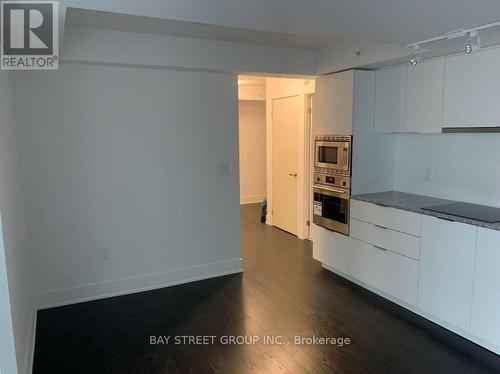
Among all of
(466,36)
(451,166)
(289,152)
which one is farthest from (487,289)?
(289,152)

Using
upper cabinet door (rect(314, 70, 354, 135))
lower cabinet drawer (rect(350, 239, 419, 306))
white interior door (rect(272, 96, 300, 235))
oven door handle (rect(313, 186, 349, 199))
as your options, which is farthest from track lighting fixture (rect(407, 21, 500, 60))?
white interior door (rect(272, 96, 300, 235))

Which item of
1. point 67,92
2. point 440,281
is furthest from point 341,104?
point 67,92

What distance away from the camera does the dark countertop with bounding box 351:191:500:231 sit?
2707 millimetres

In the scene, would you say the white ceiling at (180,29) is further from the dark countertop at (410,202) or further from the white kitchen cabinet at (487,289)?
the white kitchen cabinet at (487,289)

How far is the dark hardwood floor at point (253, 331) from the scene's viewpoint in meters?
2.51

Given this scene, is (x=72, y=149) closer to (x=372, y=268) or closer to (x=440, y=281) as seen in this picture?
(x=372, y=268)

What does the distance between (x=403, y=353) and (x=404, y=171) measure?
1910mm

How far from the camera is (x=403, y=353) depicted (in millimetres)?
2631

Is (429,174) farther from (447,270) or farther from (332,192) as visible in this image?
(447,270)

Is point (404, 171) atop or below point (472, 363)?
atop

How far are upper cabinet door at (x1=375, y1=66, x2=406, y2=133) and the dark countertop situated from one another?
637 mm

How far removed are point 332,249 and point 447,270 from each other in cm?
132

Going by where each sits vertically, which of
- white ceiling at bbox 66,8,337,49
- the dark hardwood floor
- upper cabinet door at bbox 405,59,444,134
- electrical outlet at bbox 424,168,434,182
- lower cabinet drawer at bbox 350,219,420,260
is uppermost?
white ceiling at bbox 66,8,337,49

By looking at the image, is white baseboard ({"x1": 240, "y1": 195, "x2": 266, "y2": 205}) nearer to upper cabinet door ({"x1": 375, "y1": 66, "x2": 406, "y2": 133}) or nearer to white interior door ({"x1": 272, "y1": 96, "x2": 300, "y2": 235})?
white interior door ({"x1": 272, "y1": 96, "x2": 300, "y2": 235})
